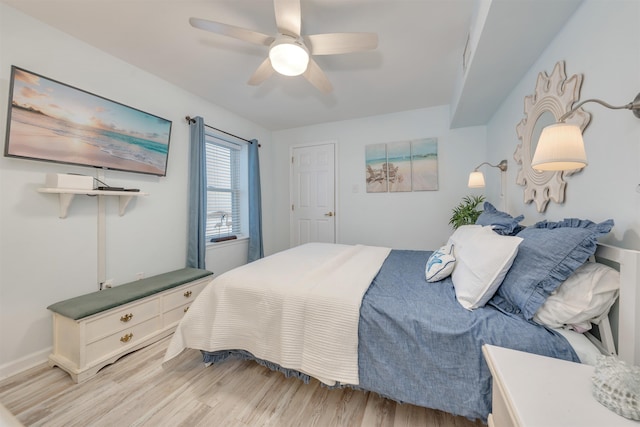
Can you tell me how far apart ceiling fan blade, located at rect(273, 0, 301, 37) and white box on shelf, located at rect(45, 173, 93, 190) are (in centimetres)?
183

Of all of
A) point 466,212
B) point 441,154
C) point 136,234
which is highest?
point 441,154

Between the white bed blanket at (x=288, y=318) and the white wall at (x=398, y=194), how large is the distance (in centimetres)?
190

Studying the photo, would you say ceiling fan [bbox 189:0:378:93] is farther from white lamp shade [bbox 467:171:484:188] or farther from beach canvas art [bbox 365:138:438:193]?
beach canvas art [bbox 365:138:438:193]

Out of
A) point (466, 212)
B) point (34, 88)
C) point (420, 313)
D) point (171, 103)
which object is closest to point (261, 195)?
point (171, 103)

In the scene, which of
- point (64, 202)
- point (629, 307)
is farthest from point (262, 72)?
point (629, 307)

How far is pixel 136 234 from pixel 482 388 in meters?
2.86

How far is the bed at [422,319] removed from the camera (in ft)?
3.34

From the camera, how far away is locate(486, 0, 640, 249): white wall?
0.99m

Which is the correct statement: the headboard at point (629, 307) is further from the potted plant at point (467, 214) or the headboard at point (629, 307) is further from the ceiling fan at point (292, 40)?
the potted plant at point (467, 214)

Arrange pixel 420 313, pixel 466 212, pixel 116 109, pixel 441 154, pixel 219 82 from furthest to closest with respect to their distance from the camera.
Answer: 1. pixel 441 154
2. pixel 466 212
3. pixel 219 82
4. pixel 116 109
5. pixel 420 313

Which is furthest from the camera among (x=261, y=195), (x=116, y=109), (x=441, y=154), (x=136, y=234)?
(x=261, y=195)

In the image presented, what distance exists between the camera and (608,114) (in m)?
1.11

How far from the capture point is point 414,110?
347 centimetres

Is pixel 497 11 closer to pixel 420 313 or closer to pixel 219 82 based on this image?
pixel 420 313
